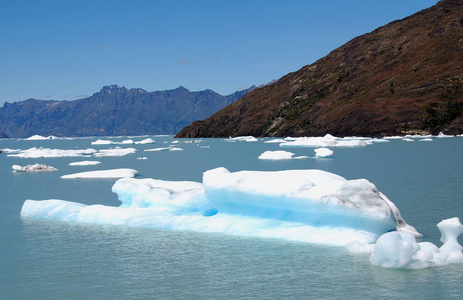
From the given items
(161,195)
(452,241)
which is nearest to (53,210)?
(161,195)

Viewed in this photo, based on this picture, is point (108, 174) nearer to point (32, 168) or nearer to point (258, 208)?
point (32, 168)

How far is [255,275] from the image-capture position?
995cm

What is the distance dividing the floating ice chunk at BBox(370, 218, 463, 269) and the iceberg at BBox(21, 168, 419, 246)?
5.07 feet

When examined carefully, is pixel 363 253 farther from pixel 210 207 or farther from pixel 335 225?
pixel 210 207

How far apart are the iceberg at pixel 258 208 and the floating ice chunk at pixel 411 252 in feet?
5.07

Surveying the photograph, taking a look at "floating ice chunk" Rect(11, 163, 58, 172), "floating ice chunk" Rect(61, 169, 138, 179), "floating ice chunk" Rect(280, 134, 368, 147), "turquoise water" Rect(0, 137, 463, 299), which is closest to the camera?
"turquoise water" Rect(0, 137, 463, 299)

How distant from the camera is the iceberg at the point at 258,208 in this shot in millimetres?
12180

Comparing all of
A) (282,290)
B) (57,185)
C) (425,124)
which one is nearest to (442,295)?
(282,290)

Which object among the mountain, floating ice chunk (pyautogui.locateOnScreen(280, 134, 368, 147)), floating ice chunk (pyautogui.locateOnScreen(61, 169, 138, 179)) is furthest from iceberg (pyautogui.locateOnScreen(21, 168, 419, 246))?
the mountain

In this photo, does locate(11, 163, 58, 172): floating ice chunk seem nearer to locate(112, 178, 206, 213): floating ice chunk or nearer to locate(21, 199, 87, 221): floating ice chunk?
locate(21, 199, 87, 221): floating ice chunk

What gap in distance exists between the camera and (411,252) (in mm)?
10016

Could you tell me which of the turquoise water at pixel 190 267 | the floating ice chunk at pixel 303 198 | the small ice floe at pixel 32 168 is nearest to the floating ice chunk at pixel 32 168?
the small ice floe at pixel 32 168

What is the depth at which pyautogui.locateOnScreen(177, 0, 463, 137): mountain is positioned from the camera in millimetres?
100819

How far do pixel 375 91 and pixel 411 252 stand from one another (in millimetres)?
115134
